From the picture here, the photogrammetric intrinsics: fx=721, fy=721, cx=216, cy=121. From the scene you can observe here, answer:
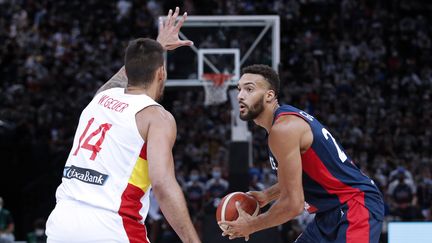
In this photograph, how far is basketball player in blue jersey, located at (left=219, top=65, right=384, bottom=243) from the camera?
14.4ft

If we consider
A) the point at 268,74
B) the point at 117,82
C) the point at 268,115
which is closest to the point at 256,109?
the point at 268,115

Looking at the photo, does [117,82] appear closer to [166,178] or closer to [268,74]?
[268,74]

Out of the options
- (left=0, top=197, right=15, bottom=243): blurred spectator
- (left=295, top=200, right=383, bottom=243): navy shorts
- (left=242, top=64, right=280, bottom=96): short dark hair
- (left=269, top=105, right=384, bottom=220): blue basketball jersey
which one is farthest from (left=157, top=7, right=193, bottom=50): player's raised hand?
(left=0, top=197, right=15, bottom=243): blurred spectator

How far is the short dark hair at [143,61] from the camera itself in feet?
12.8

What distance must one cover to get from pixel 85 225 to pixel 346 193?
1754 millimetres

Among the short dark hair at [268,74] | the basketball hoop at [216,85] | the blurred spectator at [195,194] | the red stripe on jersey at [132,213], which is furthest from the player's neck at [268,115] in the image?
the blurred spectator at [195,194]

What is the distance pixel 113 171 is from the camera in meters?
3.70

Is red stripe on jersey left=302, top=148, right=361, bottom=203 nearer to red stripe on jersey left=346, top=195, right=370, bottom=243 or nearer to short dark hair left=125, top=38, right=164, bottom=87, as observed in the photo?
red stripe on jersey left=346, top=195, right=370, bottom=243

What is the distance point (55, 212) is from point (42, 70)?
16.3 m

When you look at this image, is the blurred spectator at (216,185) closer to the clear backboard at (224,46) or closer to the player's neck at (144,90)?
the clear backboard at (224,46)

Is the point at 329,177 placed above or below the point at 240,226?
above

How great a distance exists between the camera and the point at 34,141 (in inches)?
659

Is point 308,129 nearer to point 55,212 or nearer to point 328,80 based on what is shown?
point 55,212

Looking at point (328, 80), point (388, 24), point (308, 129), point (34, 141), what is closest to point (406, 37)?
point (388, 24)
